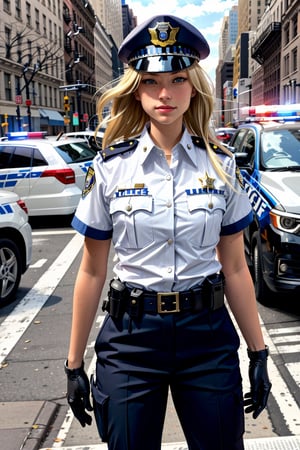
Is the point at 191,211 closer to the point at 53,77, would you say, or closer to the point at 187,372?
the point at 187,372

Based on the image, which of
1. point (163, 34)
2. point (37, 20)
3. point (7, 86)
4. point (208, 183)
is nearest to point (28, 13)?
point (37, 20)

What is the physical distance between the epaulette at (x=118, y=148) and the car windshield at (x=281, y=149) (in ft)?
13.9

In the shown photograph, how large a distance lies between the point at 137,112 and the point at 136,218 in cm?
50

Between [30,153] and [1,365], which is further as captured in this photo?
[30,153]

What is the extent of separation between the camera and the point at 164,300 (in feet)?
6.18

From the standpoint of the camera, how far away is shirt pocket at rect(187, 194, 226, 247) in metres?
1.92

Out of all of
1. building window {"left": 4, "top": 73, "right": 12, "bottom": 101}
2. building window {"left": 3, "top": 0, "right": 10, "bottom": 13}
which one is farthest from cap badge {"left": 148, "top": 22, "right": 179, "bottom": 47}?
building window {"left": 3, "top": 0, "right": 10, "bottom": 13}

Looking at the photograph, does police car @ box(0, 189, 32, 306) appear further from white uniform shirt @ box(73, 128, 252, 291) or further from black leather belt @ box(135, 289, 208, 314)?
black leather belt @ box(135, 289, 208, 314)

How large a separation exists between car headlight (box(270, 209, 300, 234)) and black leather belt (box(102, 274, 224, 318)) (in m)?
3.07

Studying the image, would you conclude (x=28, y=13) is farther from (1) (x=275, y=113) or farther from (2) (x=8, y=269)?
(2) (x=8, y=269)

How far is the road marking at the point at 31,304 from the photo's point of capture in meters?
4.96

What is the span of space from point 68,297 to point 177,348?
4501 millimetres

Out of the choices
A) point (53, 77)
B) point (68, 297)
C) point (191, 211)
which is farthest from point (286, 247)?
point (53, 77)

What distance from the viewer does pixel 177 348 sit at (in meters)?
1.88
